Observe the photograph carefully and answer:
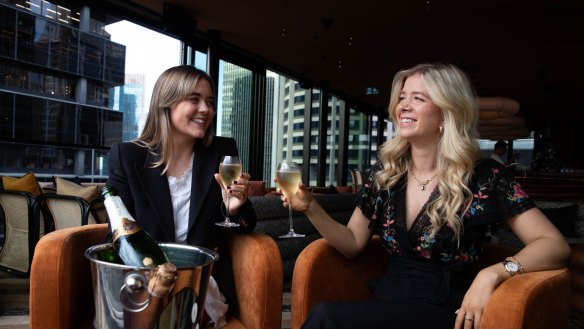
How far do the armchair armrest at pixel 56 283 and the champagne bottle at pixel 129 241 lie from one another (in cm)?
48

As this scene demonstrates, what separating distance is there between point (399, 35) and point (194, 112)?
19.5 feet

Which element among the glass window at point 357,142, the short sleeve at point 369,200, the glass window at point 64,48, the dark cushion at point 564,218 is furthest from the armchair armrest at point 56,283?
the glass window at point 357,142

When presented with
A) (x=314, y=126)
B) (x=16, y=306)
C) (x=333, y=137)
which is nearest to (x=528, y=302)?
(x=16, y=306)

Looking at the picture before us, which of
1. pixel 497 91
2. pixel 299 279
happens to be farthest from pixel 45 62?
pixel 497 91

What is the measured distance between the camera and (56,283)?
4.02 feet

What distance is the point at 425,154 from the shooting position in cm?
152

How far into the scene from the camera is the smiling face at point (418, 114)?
143 centimetres

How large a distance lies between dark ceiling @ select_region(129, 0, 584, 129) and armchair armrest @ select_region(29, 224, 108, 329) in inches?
193

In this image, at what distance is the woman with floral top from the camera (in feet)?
4.09

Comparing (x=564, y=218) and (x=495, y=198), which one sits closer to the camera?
(x=495, y=198)

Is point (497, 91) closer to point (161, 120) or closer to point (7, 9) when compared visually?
point (7, 9)

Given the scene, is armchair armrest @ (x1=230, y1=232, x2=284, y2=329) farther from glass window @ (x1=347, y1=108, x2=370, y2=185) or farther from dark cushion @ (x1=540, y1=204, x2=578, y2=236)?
glass window @ (x1=347, y1=108, x2=370, y2=185)

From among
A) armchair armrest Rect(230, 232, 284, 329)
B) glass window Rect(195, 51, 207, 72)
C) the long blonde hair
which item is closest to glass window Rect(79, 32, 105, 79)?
glass window Rect(195, 51, 207, 72)

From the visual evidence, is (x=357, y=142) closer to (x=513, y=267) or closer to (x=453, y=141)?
(x=453, y=141)
